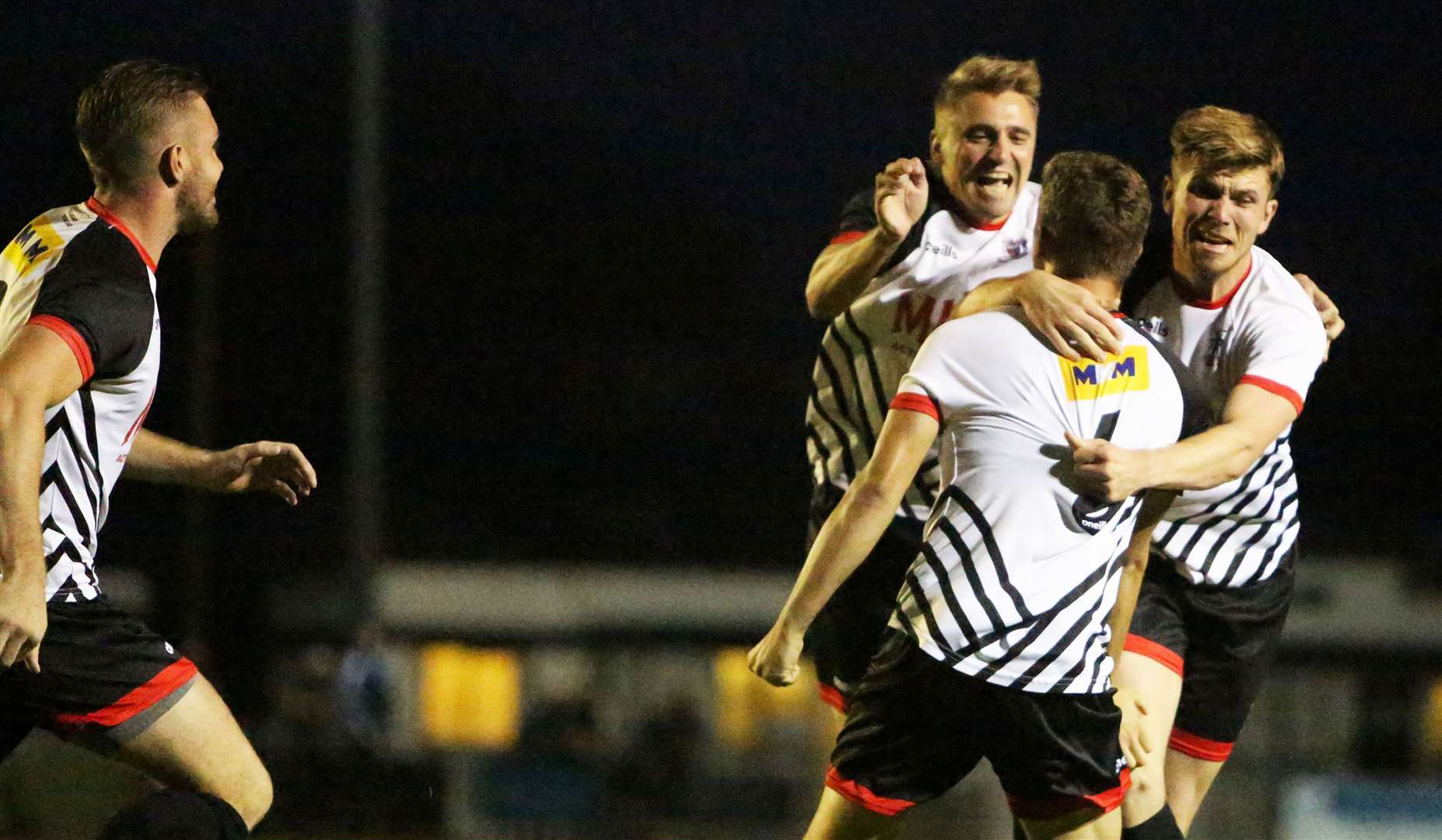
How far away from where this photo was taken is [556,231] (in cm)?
4706

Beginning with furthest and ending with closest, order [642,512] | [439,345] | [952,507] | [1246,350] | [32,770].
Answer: [439,345]
[642,512]
[32,770]
[1246,350]
[952,507]

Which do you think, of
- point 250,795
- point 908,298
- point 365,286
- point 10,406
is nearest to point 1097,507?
point 908,298

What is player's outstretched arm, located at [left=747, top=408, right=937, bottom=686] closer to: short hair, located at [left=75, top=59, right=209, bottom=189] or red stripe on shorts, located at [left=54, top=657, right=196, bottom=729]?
red stripe on shorts, located at [left=54, top=657, right=196, bottom=729]

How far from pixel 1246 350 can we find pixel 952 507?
114 centimetres

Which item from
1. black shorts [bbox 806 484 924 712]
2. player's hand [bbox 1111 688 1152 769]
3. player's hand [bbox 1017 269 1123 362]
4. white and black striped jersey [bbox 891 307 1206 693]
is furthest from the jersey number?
black shorts [bbox 806 484 924 712]

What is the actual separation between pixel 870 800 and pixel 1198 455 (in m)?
1.16

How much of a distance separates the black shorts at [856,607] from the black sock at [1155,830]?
0.92 metres

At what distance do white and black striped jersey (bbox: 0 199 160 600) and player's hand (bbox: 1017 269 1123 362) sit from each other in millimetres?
2052

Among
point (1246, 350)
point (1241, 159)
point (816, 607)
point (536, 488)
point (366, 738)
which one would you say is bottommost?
point (536, 488)

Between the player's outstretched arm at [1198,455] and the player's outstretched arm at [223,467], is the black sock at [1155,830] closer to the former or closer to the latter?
the player's outstretched arm at [1198,455]

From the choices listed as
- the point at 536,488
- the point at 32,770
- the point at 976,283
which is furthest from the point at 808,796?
the point at 536,488

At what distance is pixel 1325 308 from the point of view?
516cm

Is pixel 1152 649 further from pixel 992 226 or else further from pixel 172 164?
pixel 172 164

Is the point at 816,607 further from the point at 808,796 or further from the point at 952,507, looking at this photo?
the point at 808,796
